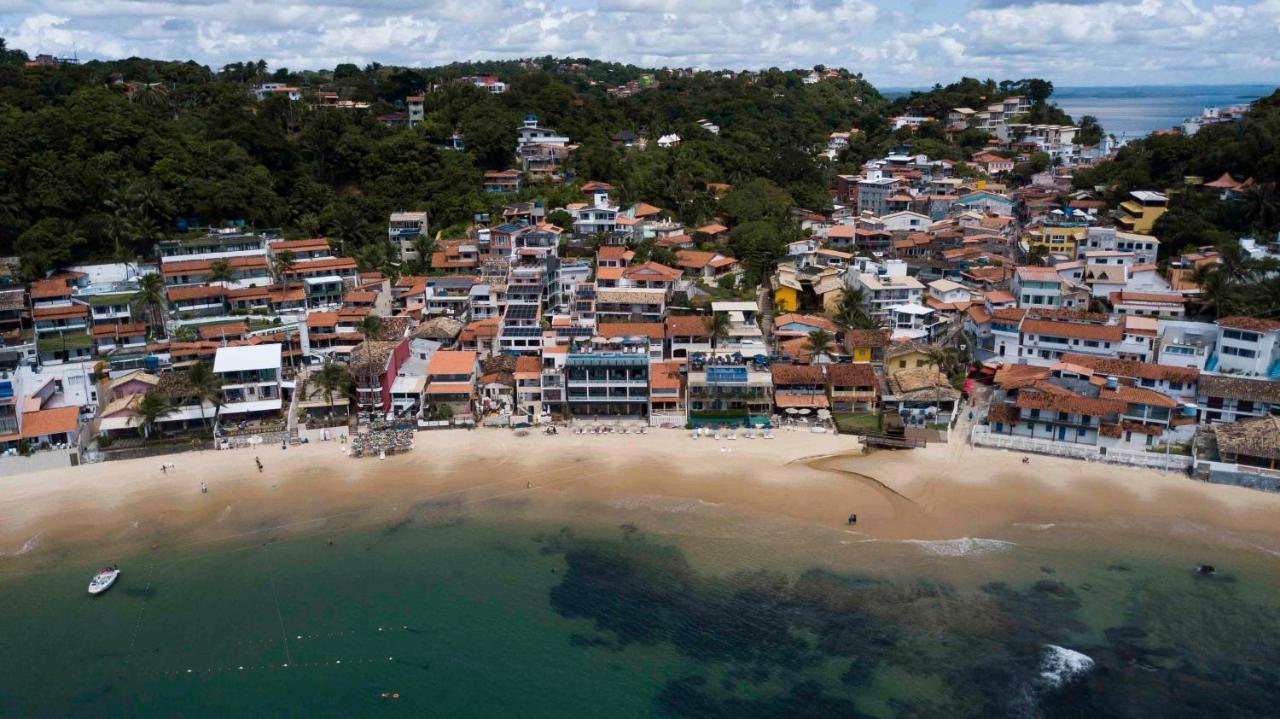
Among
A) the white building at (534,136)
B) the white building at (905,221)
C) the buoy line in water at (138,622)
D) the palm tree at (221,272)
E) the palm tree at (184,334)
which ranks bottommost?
the buoy line in water at (138,622)

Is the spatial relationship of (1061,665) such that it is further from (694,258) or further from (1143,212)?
(1143,212)

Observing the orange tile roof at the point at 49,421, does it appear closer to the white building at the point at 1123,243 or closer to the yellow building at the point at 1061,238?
the yellow building at the point at 1061,238

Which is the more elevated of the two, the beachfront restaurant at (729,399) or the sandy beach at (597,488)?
the beachfront restaurant at (729,399)

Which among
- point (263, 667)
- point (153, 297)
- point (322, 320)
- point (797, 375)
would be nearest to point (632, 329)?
point (797, 375)

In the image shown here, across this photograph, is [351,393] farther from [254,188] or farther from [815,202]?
[815,202]

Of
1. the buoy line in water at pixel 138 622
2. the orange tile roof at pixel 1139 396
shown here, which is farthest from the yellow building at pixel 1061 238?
the buoy line in water at pixel 138 622

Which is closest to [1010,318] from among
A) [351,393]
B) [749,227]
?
[749,227]
